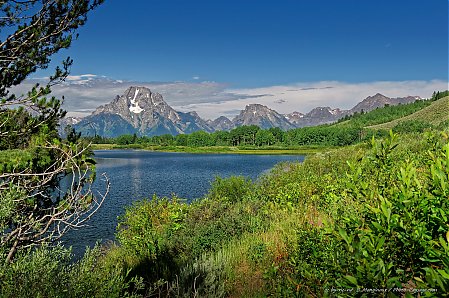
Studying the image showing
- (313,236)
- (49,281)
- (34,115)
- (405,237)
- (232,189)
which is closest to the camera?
(405,237)

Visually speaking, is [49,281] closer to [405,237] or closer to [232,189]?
[405,237]

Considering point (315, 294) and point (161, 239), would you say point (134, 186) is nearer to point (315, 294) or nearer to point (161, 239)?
point (161, 239)

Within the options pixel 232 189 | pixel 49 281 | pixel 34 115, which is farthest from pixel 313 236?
pixel 232 189

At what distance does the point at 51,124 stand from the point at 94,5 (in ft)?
10.7

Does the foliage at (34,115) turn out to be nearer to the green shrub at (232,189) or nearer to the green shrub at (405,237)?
the green shrub at (405,237)

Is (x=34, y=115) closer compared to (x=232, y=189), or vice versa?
(x=34, y=115)

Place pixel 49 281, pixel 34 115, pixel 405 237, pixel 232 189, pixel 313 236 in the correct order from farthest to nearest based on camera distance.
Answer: pixel 232 189, pixel 34 115, pixel 313 236, pixel 49 281, pixel 405 237

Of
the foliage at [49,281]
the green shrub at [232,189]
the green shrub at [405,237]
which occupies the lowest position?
the green shrub at [232,189]

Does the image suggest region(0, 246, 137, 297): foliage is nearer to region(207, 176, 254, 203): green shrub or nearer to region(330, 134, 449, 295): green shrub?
region(330, 134, 449, 295): green shrub

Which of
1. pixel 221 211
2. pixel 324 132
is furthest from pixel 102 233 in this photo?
pixel 324 132

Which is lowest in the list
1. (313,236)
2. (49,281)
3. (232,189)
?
(232,189)

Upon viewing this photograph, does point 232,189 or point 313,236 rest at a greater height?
point 313,236

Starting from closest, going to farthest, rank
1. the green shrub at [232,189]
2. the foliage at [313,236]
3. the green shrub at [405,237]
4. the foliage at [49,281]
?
the green shrub at [405,237], the foliage at [313,236], the foliage at [49,281], the green shrub at [232,189]

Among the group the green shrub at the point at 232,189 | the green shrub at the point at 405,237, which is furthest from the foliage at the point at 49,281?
the green shrub at the point at 232,189
